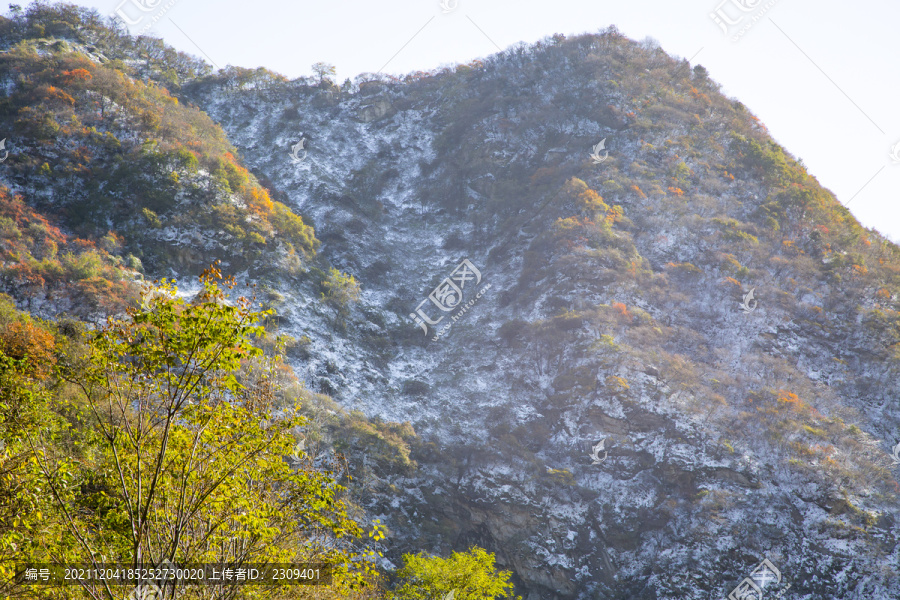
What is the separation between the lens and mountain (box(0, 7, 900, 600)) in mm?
26016

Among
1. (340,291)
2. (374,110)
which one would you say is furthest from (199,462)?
(374,110)

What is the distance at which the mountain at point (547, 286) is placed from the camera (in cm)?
2602

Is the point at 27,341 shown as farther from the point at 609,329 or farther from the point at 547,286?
the point at 609,329

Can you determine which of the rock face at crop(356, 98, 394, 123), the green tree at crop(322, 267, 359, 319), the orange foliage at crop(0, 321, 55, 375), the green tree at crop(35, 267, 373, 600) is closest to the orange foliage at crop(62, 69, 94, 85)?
the green tree at crop(322, 267, 359, 319)

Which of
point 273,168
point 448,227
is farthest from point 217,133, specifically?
point 448,227

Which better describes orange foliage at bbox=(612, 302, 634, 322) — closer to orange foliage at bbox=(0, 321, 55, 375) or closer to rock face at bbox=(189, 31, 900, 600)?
rock face at bbox=(189, 31, 900, 600)

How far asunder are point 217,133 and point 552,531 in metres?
44.2

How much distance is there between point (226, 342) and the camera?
6.66m

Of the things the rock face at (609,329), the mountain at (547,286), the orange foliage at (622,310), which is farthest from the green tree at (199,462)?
the orange foliage at (622,310)

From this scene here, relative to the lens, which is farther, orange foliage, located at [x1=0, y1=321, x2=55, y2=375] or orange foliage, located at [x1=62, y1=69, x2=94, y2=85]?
orange foliage, located at [x1=62, y1=69, x2=94, y2=85]

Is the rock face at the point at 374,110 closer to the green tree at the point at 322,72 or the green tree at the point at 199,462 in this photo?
the green tree at the point at 322,72

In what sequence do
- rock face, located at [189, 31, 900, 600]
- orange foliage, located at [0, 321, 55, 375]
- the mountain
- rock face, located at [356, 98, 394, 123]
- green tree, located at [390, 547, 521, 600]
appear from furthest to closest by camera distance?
rock face, located at [356, 98, 394, 123], the mountain, rock face, located at [189, 31, 900, 600], orange foliage, located at [0, 321, 55, 375], green tree, located at [390, 547, 521, 600]

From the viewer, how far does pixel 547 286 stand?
38406mm

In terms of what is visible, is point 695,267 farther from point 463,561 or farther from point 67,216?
point 67,216
